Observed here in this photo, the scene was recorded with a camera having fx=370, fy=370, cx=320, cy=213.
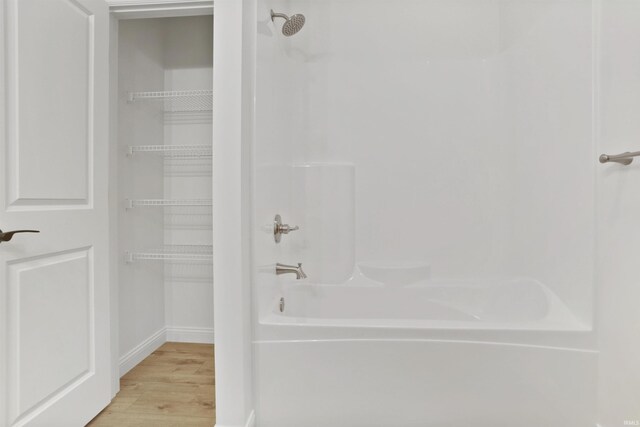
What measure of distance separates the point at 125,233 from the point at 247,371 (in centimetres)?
126

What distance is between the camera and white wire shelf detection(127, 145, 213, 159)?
2195 millimetres

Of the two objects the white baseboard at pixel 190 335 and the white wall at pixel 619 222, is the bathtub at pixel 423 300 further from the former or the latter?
the white baseboard at pixel 190 335

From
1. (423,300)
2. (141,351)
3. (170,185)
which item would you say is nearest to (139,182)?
(170,185)

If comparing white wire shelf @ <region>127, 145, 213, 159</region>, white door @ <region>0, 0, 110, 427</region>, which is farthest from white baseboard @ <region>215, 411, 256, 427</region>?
white wire shelf @ <region>127, 145, 213, 159</region>

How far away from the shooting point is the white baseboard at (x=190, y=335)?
259cm

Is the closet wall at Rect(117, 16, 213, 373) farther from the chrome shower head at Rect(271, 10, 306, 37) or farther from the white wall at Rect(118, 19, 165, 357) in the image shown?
the chrome shower head at Rect(271, 10, 306, 37)

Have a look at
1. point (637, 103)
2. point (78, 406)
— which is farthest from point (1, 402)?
point (637, 103)

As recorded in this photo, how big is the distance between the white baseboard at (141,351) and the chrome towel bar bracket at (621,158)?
2.56m

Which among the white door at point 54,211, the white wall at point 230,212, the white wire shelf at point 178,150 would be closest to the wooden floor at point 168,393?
the white door at point 54,211

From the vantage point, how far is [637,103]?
4.10 feet

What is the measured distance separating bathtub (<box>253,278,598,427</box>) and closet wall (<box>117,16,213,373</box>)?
44.2 inches

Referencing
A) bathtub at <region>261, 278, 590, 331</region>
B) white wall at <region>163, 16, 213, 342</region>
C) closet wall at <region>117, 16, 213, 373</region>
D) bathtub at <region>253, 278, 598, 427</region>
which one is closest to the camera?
bathtub at <region>253, 278, 598, 427</region>

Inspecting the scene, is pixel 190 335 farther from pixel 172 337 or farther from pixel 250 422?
pixel 250 422

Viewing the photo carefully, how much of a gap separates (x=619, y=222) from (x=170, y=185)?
8.09 feet
